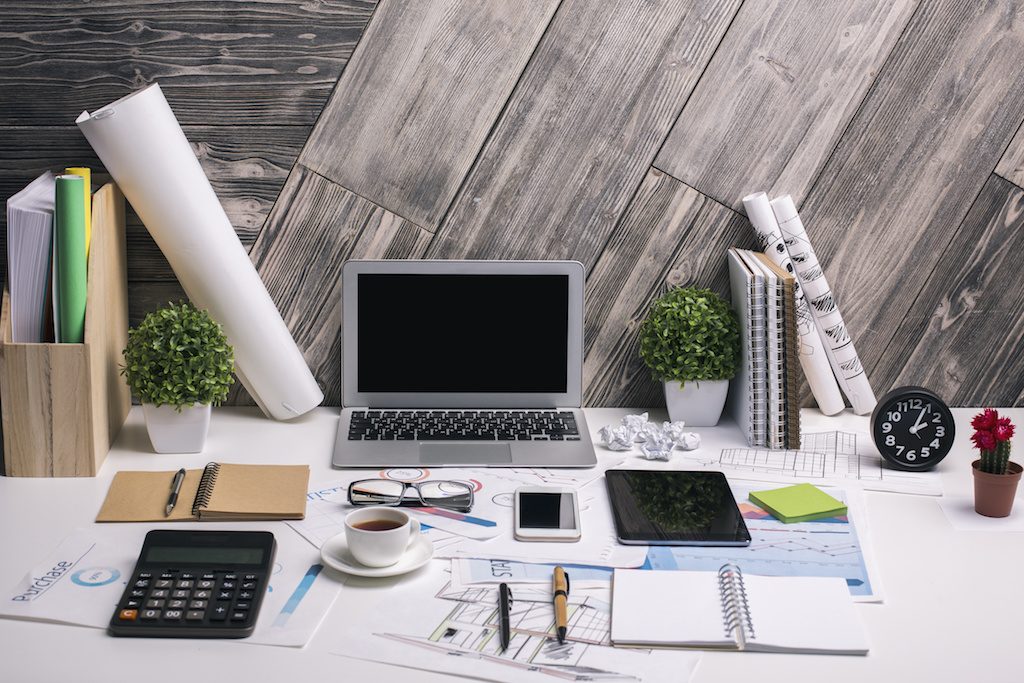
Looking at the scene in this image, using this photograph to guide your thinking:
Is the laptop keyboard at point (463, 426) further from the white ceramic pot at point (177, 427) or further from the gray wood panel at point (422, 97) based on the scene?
the gray wood panel at point (422, 97)

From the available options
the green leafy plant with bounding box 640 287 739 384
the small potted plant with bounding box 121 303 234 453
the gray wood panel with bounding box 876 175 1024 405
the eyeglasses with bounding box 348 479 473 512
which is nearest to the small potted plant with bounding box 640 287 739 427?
the green leafy plant with bounding box 640 287 739 384

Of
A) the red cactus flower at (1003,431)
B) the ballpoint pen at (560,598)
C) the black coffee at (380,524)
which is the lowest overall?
the ballpoint pen at (560,598)

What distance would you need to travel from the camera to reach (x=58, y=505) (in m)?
1.28

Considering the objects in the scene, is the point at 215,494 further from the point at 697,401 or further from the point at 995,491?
the point at 995,491

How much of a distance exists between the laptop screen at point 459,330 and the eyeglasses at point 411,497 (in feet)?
1.06

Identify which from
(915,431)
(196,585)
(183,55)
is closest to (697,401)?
(915,431)

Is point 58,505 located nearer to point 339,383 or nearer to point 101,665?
point 101,665

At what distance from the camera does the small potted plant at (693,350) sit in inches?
62.6

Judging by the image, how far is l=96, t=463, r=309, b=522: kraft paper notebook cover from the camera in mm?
1249

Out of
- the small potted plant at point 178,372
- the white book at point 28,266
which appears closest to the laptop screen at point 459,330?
the small potted plant at point 178,372

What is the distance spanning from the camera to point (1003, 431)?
1.29 m

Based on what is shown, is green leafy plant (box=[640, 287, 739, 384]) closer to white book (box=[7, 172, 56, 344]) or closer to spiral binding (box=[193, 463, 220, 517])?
spiral binding (box=[193, 463, 220, 517])

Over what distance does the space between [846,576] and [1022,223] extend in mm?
914

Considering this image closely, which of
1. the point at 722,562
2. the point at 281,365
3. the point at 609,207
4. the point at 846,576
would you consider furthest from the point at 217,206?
the point at 846,576
